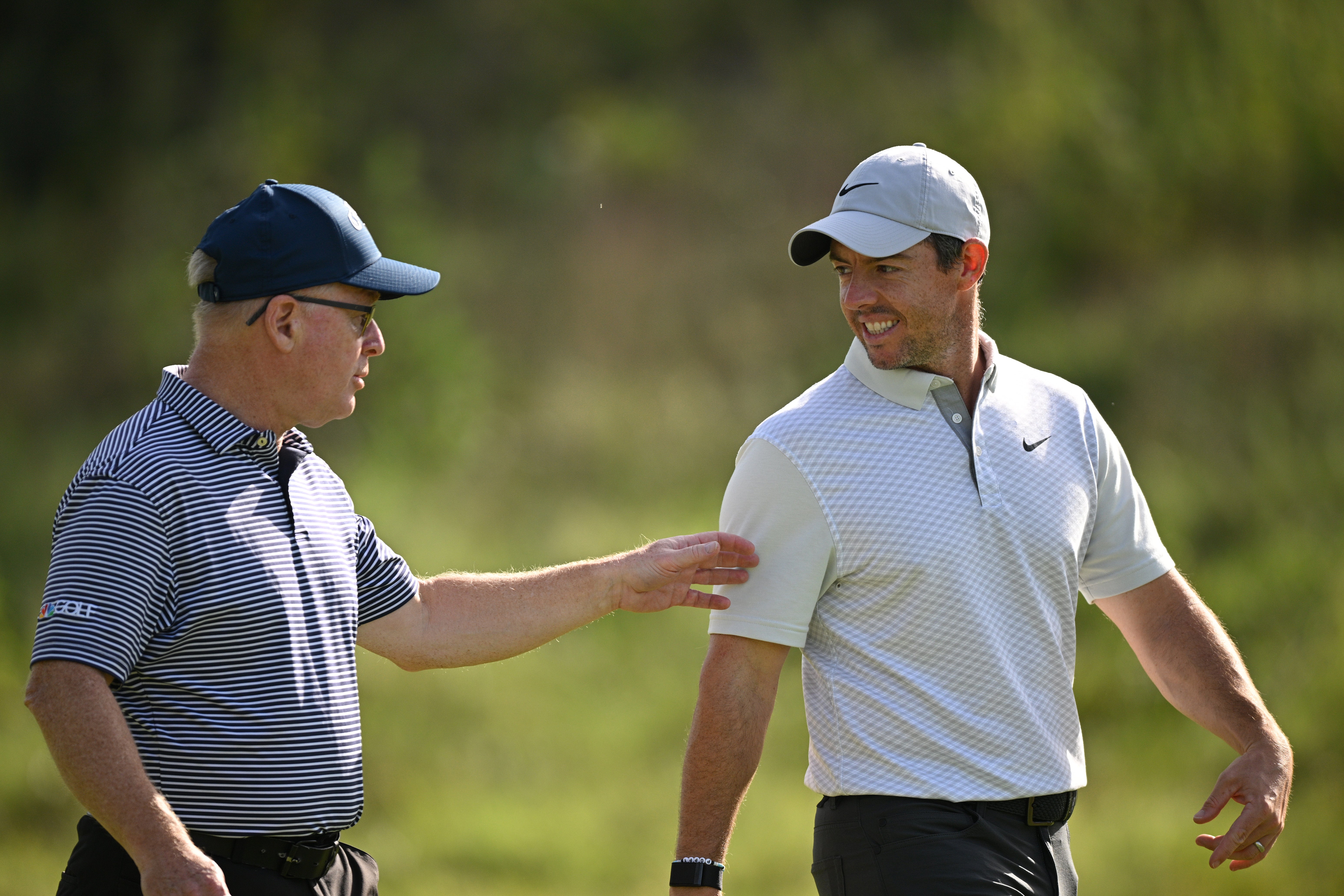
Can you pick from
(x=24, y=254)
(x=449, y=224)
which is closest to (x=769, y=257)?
(x=449, y=224)

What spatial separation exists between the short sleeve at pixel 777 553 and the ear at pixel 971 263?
2.07ft

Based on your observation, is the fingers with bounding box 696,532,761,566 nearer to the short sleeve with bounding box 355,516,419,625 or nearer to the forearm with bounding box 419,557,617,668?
the forearm with bounding box 419,557,617,668

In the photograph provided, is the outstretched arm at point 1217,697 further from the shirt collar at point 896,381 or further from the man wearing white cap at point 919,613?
the shirt collar at point 896,381

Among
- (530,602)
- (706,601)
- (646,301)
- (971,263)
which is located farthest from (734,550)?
(646,301)

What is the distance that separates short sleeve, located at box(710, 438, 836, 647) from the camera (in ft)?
9.40

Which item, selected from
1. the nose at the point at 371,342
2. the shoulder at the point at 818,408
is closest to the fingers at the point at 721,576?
the shoulder at the point at 818,408

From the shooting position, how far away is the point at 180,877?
2.17 meters

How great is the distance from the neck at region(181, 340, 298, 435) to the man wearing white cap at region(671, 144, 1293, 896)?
105 centimetres

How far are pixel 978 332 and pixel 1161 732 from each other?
4.67 m

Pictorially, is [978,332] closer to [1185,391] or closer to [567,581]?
[567,581]

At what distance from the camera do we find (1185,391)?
352 inches

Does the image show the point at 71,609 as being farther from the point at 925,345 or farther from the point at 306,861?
the point at 925,345

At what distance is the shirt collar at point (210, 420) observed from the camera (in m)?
2.54

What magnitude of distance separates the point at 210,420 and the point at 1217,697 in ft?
7.63
